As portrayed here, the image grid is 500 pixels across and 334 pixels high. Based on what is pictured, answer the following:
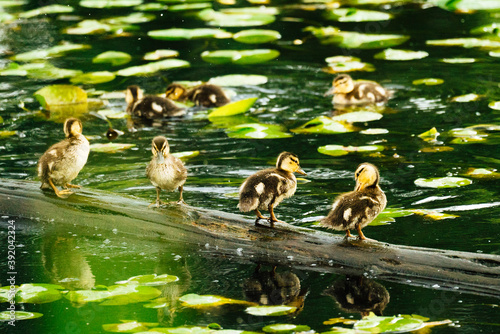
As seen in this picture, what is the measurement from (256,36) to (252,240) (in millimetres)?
6920

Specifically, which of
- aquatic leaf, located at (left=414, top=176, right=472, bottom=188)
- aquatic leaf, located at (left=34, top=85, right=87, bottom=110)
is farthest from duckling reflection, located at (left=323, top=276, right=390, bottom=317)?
aquatic leaf, located at (left=34, top=85, right=87, bottom=110)

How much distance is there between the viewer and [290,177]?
197 inches

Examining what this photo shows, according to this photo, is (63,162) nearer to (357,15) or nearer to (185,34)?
(185,34)

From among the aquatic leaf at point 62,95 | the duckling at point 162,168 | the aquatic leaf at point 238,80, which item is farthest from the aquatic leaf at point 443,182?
the aquatic leaf at point 62,95

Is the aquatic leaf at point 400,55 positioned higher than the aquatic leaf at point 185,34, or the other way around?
the aquatic leaf at point 185,34

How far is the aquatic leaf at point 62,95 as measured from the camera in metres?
9.12

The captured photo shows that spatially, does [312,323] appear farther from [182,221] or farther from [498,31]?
[498,31]

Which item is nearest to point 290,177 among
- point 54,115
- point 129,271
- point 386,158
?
point 129,271

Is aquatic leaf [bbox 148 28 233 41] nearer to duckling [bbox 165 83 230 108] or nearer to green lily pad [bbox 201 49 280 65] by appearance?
green lily pad [bbox 201 49 280 65]

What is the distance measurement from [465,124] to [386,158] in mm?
1262

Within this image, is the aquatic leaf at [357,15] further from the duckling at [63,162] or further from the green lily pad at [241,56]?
the duckling at [63,162]

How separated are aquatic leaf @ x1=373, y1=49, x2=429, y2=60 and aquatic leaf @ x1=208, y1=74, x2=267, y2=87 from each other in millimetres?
1658

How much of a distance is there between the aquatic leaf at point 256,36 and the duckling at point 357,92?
9.29 feet

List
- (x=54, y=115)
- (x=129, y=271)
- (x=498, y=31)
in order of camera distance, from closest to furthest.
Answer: (x=129, y=271)
(x=54, y=115)
(x=498, y=31)
